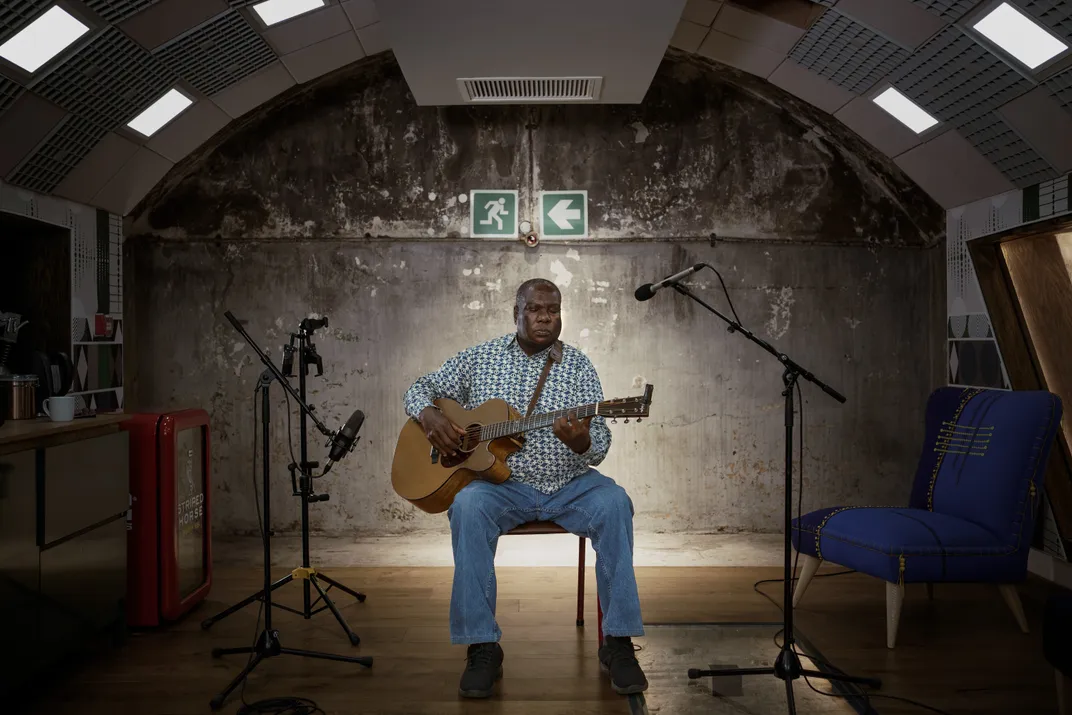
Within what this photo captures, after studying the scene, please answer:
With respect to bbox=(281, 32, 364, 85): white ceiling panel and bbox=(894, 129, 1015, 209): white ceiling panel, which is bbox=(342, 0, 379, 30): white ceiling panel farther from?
bbox=(894, 129, 1015, 209): white ceiling panel

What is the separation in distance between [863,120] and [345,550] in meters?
4.07

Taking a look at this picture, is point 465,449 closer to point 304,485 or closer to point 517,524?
point 517,524

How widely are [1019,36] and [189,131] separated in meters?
4.29

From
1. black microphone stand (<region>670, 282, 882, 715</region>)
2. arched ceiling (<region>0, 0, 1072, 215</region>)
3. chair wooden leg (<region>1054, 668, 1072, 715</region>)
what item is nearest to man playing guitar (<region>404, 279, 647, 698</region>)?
black microphone stand (<region>670, 282, 882, 715</region>)

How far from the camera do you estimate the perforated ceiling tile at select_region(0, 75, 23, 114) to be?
3188mm

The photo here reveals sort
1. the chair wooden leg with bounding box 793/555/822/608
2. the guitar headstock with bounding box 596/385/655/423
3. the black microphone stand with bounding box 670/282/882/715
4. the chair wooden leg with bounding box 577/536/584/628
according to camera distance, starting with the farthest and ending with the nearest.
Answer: the chair wooden leg with bounding box 793/555/822/608, the chair wooden leg with bounding box 577/536/584/628, the guitar headstock with bounding box 596/385/655/423, the black microphone stand with bounding box 670/282/882/715

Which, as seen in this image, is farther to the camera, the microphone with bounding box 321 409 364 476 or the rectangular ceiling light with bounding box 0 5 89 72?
the rectangular ceiling light with bounding box 0 5 89 72

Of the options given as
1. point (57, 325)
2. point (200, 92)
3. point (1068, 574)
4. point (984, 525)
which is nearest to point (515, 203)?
point (200, 92)

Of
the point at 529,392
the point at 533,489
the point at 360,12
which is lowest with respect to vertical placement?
the point at 533,489

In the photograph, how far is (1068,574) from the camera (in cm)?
390

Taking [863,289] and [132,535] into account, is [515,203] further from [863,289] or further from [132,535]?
[132,535]

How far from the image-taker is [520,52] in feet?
12.9

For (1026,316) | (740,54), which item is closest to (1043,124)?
(1026,316)

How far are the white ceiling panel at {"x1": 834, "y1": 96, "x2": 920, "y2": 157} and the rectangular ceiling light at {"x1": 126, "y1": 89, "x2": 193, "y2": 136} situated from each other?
12.5 feet
